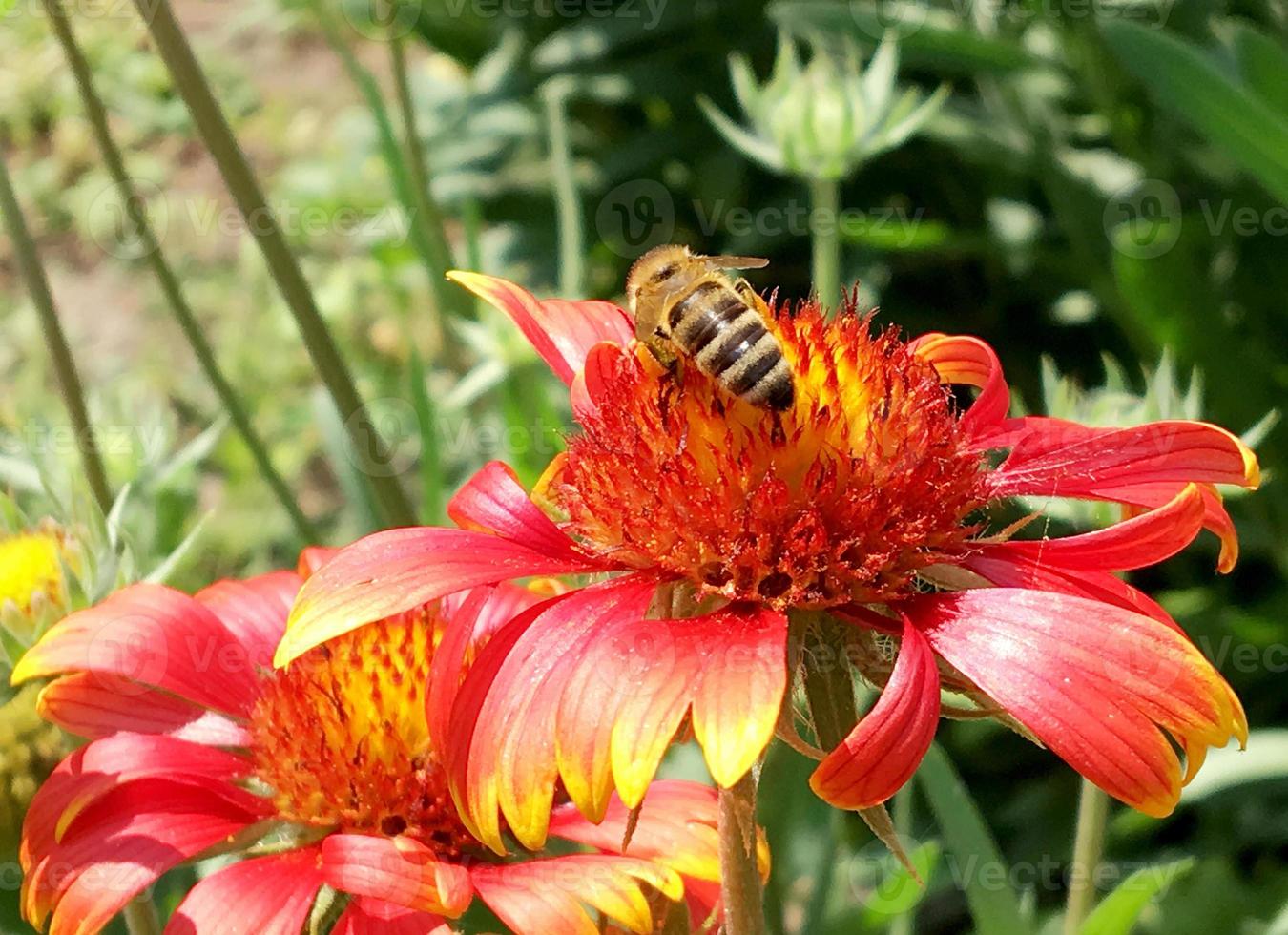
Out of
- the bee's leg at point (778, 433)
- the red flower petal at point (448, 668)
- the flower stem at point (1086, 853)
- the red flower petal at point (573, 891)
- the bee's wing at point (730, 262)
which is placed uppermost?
the bee's wing at point (730, 262)

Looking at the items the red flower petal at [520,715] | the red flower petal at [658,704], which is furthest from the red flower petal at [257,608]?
the red flower petal at [658,704]

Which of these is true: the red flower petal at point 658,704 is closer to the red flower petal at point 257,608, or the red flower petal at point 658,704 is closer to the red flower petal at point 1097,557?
the red flower petal at point 1097,557

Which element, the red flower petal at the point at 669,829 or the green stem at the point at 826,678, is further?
the red flower petal at the point at 669,829

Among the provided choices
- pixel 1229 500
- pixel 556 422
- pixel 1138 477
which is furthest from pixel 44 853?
pixel 1229 500

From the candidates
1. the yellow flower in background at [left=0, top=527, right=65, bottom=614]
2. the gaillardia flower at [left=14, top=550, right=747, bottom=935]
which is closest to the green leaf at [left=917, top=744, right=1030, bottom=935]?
the gaillardia flower at [left=14, top=550, right=747, bottom=935]

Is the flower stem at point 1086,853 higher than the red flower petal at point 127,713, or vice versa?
the red flower petal at point 127,713

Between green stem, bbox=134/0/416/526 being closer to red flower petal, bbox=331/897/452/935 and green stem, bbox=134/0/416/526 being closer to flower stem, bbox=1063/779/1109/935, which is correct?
red flower petal, bbox=331/897/452/935

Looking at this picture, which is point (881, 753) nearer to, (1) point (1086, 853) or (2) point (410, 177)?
(1) point (1086, 853)
